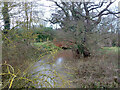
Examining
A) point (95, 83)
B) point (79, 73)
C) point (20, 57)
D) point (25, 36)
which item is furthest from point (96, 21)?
point (20, 57)

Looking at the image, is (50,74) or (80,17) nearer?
(50,74)

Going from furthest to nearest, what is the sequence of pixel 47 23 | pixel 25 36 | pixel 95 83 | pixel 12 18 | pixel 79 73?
1. pixel 47 23
2. pixel 79 73
3. pixel 95 83
4. pixel 25 36
5. pixel 12 18

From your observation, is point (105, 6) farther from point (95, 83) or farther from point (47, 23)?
point (95, 83)

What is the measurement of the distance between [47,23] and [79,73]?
1.37 meters

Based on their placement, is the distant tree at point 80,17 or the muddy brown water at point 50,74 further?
the distant tree at point 80,17

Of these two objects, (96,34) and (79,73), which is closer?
(79,73)

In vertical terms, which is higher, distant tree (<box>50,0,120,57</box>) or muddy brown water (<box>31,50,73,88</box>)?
distant tree (<box>50,0,120,57</box>)

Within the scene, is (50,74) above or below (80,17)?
below

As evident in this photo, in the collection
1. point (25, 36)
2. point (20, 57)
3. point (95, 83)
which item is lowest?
point (95, 83)

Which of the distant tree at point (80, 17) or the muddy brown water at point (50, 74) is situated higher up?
the distant tree at point (80, 17)

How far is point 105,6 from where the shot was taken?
2.67 m

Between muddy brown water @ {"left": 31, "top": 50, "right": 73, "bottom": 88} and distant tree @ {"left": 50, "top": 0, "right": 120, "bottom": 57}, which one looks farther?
distant tree @ {"left": 50, "top": 0, "right": 120, "bottom": 57}

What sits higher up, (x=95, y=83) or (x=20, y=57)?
(x=20, y=57)

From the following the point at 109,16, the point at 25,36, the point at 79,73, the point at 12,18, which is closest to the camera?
the point at 12,18
